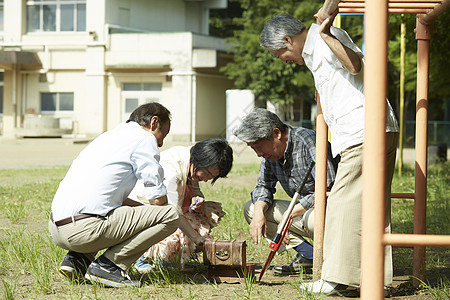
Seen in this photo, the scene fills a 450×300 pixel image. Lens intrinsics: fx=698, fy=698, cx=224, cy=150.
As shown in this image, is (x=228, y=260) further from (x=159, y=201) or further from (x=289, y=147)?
(x=289, y=147)

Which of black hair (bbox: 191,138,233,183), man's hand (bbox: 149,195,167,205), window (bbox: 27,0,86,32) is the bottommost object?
man's hand (bbox: 149,195,167,205)

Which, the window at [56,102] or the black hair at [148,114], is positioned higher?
the window at [56,102]

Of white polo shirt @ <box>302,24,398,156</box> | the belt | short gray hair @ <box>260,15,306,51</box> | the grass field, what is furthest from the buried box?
short gray hair @ <box>260,15,306,51</box>

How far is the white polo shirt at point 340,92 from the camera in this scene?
4047mm

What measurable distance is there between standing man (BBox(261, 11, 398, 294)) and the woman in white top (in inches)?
39.5

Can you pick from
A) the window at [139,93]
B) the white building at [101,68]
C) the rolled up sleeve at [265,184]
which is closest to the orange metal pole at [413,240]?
the rolled up sleeve at [265,184]

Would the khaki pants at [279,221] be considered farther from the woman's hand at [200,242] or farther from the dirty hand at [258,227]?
the woman's hand at [200,242]

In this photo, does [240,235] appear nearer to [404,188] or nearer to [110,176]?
[110,176]

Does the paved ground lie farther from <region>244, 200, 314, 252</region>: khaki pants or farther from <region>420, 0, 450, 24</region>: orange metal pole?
<region>420, 0, 450, 24</region>: orange metal pole

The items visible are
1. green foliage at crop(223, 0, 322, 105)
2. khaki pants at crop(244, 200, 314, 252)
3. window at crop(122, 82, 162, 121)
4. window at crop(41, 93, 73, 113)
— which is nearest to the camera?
khaki pants at crop(244, 200, 314, 252)

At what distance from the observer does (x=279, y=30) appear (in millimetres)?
4203

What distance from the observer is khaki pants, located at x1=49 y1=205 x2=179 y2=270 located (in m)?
4.39

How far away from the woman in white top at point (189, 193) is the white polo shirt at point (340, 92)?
1.04 metres

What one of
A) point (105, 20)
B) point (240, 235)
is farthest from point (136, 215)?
point (105, 20)
